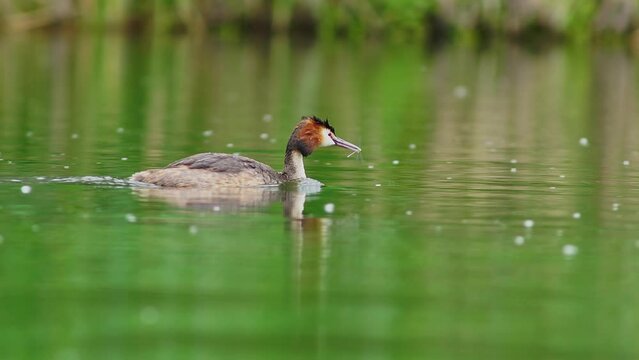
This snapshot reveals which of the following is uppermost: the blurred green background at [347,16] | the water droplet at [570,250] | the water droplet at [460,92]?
the blurred green background at [347,16]

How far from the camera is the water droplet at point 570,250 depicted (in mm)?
11738

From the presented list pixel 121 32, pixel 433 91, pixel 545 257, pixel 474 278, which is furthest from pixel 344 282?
pixel 121 32

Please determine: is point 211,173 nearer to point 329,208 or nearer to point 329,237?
point 329,208

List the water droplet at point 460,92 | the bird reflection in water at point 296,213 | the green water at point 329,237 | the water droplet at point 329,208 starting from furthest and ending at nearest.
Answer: the water droplet at point 460,92
the water droplet at point 329,208
the bird reflection in water at point 296,213
the green water at point 329,237

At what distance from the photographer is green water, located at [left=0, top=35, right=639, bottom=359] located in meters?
8.96

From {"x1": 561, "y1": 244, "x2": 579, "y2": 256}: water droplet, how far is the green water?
0.16 ft

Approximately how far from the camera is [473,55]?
145 feet

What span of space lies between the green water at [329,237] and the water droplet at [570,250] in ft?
0.16

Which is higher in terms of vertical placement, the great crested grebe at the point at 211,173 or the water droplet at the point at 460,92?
the water droplet at the point at 460,92

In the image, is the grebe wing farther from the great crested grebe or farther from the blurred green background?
the blurred green background

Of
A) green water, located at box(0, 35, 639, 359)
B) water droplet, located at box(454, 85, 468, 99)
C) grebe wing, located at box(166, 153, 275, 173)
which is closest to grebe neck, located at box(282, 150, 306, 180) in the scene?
green water, located at box(0, 35, 639, 359)

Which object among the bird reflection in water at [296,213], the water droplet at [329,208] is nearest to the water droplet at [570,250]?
the bird reflection in water at [296,213]

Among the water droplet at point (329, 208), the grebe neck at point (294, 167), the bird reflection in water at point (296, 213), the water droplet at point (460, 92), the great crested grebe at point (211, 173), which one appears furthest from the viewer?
the water droplet at point (460, 92)

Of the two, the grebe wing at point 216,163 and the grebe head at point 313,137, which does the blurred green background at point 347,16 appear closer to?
the grebe head at point 313,137
